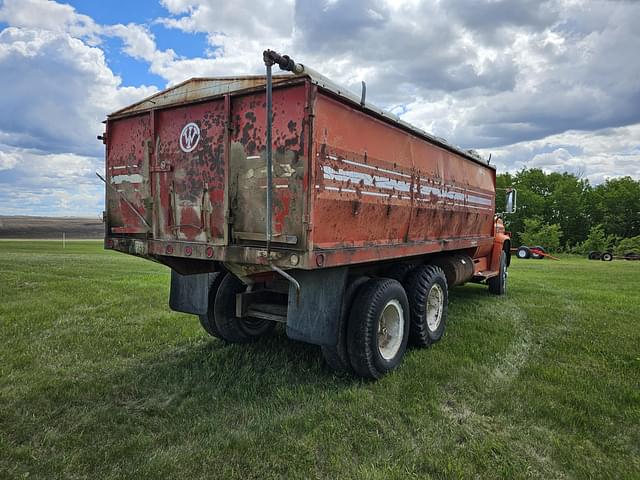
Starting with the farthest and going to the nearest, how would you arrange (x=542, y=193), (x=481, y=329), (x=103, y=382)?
1. (x=542, y=193)
2. (x=481, y=329)
3. (x=103, y=382)

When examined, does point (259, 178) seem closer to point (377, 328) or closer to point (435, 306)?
point (377, 328)

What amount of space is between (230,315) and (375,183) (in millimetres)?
→ 2404

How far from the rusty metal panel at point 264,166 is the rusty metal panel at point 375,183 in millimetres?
168

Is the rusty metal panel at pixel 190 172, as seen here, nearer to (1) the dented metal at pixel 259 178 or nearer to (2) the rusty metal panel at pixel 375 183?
(1) the dented metal at pixel 259 178

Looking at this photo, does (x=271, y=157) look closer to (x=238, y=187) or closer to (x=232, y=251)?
(x=238, y=187)

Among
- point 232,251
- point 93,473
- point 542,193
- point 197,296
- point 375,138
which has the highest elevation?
point 542,193

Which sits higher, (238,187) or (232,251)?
(238,187)

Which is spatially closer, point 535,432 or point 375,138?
point 535,432

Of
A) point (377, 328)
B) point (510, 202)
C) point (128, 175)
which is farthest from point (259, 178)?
point (510, 202)

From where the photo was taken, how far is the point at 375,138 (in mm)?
4332

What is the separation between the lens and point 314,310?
13.0ft

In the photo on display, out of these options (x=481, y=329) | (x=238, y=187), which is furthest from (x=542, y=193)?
(x=238, y=187)

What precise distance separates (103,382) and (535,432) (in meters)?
3.97

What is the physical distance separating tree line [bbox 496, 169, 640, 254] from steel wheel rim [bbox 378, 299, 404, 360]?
47.6 meters
